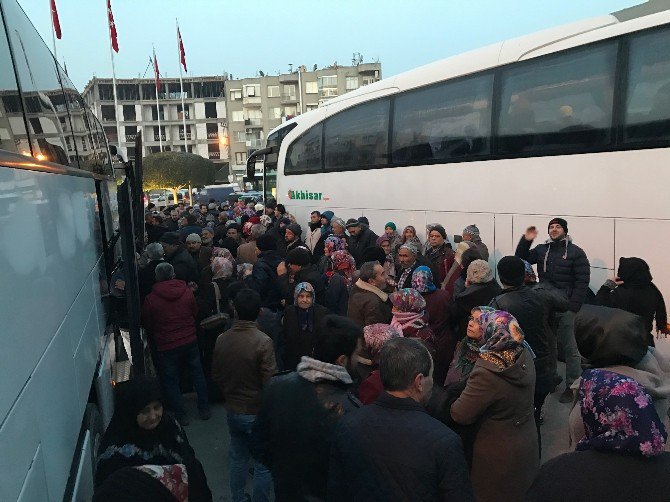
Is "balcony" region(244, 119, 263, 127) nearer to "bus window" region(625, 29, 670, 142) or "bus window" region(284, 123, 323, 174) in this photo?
"bus window" region(284, 123, 323, 174)

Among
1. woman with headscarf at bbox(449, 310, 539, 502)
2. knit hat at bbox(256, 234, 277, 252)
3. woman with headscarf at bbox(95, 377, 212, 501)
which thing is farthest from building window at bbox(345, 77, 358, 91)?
woman with headscarf at bbox(95, 377, 212, 501)

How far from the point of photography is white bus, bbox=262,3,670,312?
6805 millimetres

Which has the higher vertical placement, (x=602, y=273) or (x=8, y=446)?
(x=8, y=446)

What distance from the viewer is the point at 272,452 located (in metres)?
3.16

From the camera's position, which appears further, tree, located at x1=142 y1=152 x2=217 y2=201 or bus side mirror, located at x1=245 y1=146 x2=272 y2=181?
tree, located at x1=142 y1=152 x2=217 y2=201

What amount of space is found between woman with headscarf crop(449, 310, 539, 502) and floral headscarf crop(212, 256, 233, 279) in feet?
12.5

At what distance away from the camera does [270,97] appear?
77.9 metres

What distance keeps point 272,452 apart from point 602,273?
5766mm

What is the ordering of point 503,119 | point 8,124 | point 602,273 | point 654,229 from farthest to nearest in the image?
point 503,119
point 602,273
point 654,229
point 8,124

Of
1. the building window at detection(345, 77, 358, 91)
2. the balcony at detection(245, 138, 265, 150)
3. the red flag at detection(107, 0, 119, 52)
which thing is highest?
the building window at detection(345, 77, 358, 91)

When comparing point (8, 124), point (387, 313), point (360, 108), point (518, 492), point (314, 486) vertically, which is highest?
point (360, 108)

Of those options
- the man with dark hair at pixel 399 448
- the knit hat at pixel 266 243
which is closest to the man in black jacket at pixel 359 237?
the knit hat at pixel 266 243

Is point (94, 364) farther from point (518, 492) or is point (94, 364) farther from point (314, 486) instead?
point (518, 492)

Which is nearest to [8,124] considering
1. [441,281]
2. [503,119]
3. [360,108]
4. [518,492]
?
[518,492]
